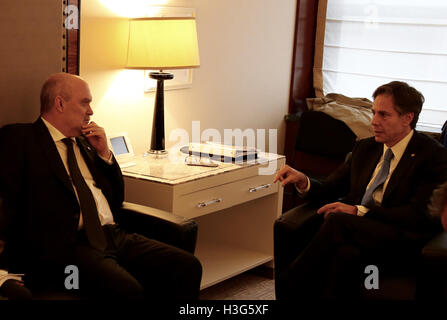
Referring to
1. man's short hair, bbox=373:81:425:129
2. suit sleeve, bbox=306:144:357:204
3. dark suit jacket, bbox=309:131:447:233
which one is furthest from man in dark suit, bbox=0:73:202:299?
man's short hair, bbox=373:81:425:129

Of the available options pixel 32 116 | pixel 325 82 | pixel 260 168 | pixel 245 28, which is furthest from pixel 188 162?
pixel 325 82

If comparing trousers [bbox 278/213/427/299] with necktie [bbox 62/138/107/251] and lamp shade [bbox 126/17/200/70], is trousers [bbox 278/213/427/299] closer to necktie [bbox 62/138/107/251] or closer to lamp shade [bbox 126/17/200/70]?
necktie [bbox 62/138/107/251]

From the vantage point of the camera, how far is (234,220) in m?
3.83

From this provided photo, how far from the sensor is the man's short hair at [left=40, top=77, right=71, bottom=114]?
8.28ft

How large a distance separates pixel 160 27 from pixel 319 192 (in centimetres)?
113

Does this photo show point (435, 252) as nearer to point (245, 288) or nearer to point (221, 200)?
Answer: point (221, 200)

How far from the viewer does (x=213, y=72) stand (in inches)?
157

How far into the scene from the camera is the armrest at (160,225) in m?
2.62

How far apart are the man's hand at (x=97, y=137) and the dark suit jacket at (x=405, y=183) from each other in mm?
990

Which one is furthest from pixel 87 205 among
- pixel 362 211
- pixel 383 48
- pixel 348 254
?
pixel 383 48

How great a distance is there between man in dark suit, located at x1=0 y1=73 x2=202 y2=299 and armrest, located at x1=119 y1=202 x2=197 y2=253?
0.06 m

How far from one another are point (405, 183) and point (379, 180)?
0.14 meters

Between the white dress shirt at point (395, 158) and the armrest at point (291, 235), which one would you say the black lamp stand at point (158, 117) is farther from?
the white dress shirt at point (395, 158)
